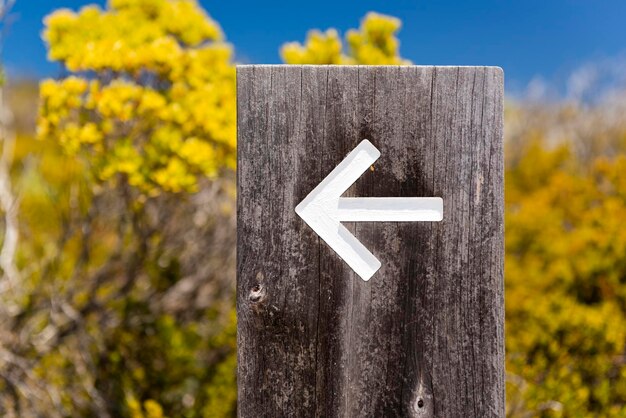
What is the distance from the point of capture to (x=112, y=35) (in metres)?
3.00

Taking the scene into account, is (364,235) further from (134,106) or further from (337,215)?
(134,106)

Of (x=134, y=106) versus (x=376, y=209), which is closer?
(x=376, y=209)

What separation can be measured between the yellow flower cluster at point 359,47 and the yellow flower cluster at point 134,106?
48cm

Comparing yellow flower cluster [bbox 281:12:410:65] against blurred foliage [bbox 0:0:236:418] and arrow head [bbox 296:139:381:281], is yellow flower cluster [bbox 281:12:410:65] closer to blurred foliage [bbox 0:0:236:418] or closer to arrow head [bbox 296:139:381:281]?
blurred foliage [bbox 0:0:236:418]

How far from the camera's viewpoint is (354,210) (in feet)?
4.48

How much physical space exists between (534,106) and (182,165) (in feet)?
75.9

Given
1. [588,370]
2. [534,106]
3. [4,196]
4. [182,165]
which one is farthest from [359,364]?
[534,106]

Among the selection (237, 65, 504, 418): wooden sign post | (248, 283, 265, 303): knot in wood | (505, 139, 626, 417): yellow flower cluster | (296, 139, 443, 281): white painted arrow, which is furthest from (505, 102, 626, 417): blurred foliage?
(248, 283, 265, 303): knot in wood

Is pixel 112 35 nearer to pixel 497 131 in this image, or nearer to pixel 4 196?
pixel 4 196

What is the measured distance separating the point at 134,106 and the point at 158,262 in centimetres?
129

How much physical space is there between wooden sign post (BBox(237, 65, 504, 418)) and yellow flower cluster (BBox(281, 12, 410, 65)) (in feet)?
6.05

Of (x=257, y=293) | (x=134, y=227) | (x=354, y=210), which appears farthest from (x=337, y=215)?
(x=134, y=227)

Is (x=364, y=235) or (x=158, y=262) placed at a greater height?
(x=158, y=262)

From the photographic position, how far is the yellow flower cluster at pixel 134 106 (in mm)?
2672
